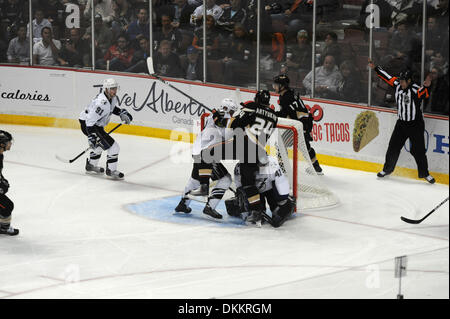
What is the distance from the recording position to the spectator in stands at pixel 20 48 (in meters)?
13.3

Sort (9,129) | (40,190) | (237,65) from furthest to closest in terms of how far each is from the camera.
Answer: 1. (9,129)
2. (237,65)
3. (40,190)

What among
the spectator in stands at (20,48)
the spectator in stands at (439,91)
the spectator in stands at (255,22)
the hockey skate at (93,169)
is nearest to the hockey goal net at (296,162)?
the spectator in stands at (439,91)

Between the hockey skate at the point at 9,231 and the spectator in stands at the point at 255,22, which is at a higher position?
the spectator in stands at the point at 255,22

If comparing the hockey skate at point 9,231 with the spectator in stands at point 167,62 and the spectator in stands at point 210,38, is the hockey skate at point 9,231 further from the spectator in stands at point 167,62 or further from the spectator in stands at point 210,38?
the spectator in stands at point 167,62

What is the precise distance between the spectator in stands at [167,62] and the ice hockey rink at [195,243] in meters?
2.07

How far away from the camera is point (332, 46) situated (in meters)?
10.6

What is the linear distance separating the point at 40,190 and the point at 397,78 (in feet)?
12.4

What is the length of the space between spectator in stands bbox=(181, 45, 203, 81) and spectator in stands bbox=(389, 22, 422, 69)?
9.53 ft

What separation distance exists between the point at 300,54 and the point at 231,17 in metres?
1.19

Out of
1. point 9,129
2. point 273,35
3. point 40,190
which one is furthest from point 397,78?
point 9,129

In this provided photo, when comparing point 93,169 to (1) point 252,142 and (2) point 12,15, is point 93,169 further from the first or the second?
(2) point 12,15

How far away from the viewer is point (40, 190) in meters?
9.39

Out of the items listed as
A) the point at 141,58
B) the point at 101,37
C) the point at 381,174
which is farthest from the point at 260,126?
the point at 101,37
